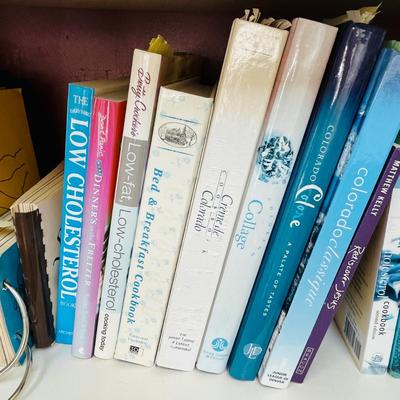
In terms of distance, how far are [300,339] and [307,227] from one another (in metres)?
0.13

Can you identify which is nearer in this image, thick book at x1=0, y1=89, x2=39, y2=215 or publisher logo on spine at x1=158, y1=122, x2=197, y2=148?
publisher logo on spine at x1=158, y1=122, x2=197, y2=148

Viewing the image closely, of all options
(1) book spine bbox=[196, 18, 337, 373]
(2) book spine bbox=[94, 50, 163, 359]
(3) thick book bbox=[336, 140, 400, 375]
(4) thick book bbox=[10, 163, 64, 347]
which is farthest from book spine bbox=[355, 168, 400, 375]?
(4) thick book bbox=[10, 163, 64, 347]

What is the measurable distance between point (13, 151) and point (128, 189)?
0.78 feet

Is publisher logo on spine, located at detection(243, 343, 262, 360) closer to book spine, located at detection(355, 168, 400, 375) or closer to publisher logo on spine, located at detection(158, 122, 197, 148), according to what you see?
book spine, located at detection(355, 168, 400, 375)

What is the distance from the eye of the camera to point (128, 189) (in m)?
0.40

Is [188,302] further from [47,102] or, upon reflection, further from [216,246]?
[47,102]

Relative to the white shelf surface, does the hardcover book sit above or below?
above

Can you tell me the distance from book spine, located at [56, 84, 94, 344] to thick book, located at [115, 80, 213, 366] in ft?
0.22

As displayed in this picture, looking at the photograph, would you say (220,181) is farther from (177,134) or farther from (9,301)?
(9,301)

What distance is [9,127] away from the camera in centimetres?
54

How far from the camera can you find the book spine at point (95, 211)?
1.25 feet

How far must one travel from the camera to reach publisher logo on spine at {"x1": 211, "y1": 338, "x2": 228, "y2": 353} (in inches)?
17.7

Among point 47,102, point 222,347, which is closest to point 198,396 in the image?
point 222,347

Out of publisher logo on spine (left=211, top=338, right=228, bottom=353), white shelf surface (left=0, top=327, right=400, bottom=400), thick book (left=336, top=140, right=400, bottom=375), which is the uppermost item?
thick book (left=336, top=140, right=400, bottom=375)
